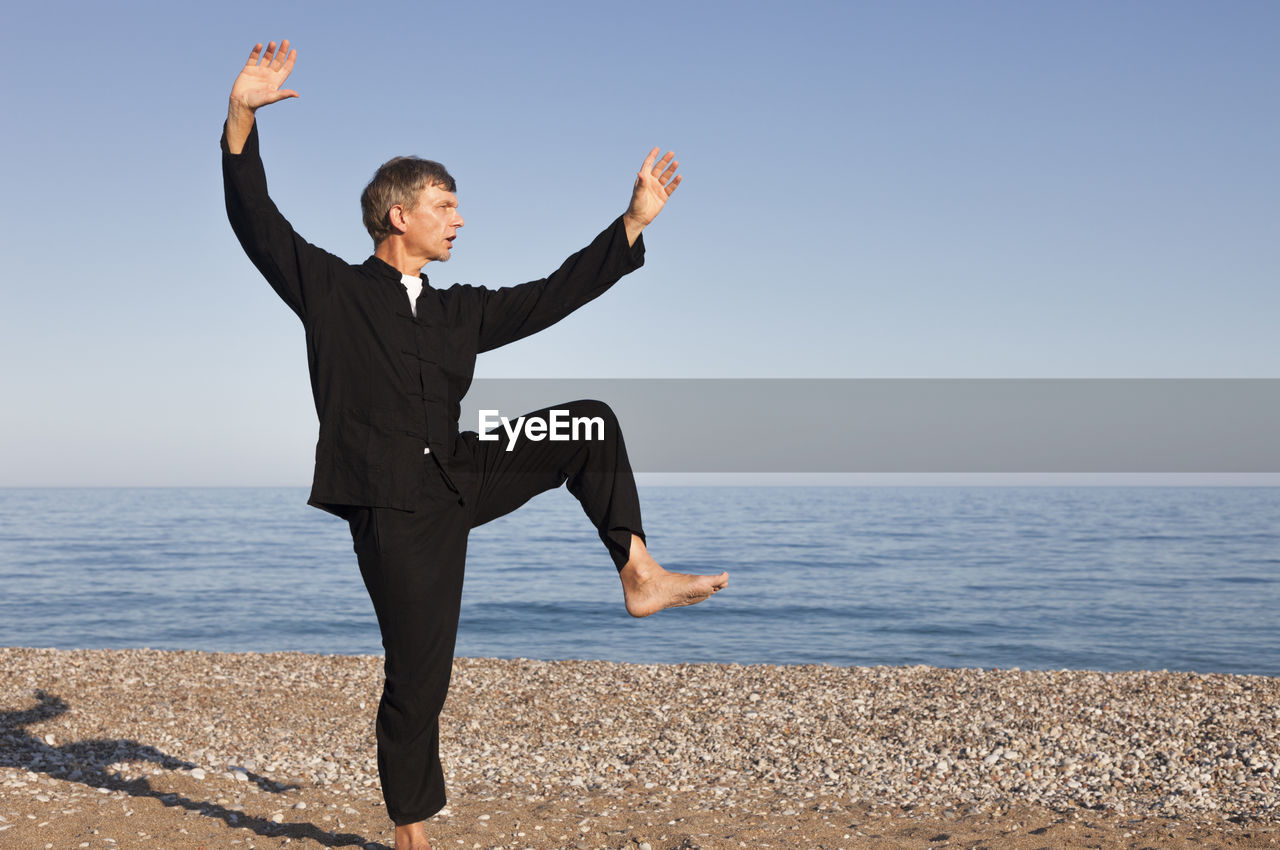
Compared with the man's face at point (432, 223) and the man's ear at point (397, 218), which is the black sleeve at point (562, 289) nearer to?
the man's face at point (432, 223)

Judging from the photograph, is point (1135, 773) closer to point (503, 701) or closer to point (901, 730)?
point (901, 730)

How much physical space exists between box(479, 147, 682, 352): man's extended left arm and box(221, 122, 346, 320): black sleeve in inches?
23.7

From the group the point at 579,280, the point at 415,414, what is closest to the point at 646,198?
the point at 579,280

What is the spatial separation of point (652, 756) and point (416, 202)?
4.16 m

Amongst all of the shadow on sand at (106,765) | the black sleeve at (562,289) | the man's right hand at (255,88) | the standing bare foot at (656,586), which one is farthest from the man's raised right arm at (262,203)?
the shadow on sand at (106,765)

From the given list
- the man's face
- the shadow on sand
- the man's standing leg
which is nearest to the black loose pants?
the man's standing leg

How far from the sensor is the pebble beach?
4598mm

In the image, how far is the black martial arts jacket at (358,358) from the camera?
10.8 ft

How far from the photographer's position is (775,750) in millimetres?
6477

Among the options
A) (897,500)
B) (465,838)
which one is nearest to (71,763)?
(465,838)

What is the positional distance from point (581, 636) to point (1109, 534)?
23.4 meters

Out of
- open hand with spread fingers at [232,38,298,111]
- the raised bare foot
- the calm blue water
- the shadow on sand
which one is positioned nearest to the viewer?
open hand with spread fingers at [232,38,298,111]

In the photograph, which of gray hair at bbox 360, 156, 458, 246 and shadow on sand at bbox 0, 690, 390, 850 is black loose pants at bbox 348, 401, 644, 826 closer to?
gray hair at bbox 360, 156, 458, 246

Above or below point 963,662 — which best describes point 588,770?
above
